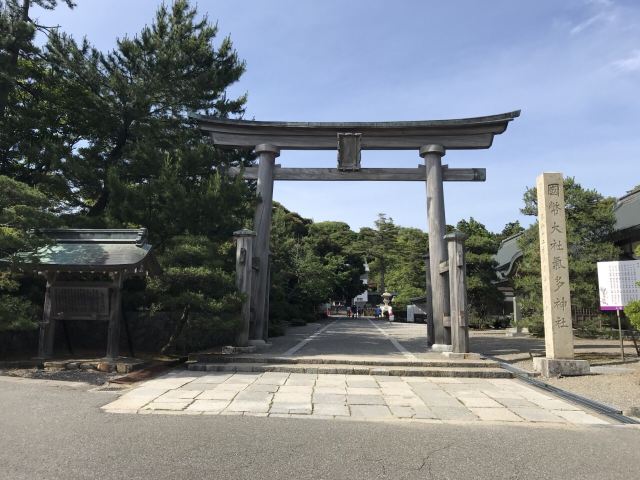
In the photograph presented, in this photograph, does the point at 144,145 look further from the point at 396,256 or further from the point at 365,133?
the point at 396,256

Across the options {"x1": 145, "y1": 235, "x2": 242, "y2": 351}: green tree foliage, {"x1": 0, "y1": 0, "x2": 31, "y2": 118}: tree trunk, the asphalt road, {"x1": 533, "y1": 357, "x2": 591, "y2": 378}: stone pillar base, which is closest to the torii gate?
{"x1": 145, "y1": 235, "x2": 242, "y2": 351}: green tree foliage

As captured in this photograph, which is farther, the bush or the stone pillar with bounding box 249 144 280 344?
the stone pillar with bounding box 249 144 280 344

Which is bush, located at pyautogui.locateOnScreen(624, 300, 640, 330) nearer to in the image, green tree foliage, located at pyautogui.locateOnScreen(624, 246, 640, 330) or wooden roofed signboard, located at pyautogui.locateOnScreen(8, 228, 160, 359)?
green tree foliage, located at pyautogui.locateOnScreen(624, 246, 640, 330)

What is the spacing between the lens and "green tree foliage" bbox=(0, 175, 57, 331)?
27.9 feet

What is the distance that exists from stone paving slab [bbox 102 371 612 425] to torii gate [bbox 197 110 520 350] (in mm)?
4546

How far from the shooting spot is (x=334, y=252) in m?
47.6

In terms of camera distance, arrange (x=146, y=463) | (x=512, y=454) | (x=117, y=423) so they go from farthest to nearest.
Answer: (x=117, y=423) → (x=512, y=454) → (x=146, y=463)

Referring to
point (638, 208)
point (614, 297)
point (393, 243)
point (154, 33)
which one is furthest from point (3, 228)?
point (393, 243)

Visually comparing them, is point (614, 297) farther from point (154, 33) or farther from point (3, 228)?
point (154, 33)

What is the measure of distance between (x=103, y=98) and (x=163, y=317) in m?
6.84

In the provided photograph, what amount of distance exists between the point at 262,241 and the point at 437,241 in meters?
5.07

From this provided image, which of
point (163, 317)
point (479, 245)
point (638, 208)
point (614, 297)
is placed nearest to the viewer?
point (614, 297)

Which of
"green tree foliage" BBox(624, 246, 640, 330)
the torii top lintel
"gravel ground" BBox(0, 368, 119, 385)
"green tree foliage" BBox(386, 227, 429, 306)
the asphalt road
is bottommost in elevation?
"gravel ground" BBox(0, 368, 119, 385)

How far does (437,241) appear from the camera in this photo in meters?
12.7
